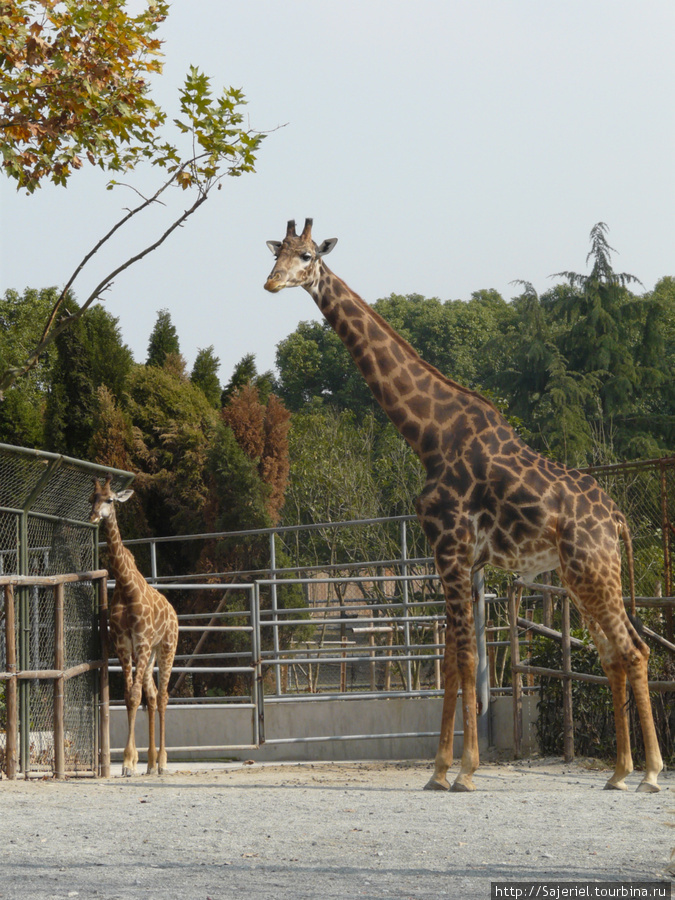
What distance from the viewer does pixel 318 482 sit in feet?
72.2

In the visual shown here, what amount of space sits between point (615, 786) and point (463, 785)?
885mm

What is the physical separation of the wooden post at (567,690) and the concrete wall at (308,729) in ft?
4.07

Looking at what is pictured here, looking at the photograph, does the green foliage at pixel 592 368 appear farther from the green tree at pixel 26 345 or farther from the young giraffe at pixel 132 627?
the young giraffe at pixel 132 627

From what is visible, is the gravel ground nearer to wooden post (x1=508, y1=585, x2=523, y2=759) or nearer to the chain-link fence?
the chain-link fence

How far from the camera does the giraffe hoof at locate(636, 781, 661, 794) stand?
246 inches

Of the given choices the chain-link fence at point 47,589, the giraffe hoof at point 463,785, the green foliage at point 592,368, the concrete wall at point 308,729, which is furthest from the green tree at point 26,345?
the giraffe hoof at point 463,785

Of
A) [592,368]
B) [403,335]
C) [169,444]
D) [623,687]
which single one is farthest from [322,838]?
[403,335]

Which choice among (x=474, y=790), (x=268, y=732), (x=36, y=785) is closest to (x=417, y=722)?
(x=268, y=732)

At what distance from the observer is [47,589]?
8102 mm

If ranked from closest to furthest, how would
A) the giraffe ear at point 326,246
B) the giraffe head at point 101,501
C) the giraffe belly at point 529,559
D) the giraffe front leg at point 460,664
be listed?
1. the giraffe front leg at point 460,664
2. the giraffe belly at point 529,559
3. the giraffe ear at point 326,246
4. the giraffe head at point 101,501

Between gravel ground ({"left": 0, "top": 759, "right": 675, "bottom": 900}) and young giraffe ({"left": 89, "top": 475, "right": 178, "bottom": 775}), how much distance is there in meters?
1.13

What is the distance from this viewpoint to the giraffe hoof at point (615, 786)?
638cm

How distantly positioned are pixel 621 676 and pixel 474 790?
1.16 m

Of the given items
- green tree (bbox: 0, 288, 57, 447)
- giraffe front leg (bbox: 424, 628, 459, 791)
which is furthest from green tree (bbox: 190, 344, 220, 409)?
giraffe front leg (bbox: 424, 628, 459, 791)
